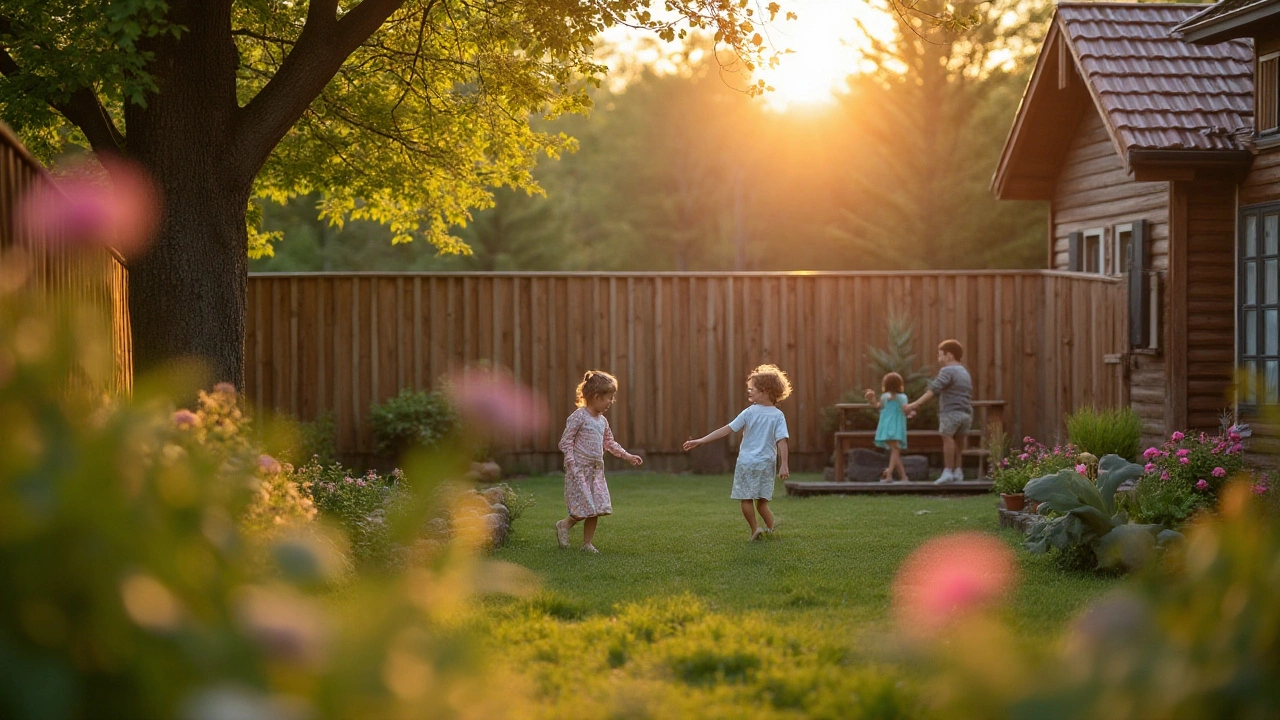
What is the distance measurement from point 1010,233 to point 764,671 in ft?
102

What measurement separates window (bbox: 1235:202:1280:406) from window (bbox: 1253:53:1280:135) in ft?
2.55

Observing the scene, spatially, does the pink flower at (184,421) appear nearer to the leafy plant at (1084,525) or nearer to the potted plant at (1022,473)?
the leafy plant at (1084,525)

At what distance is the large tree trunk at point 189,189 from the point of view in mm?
8781

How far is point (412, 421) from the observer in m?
14.6

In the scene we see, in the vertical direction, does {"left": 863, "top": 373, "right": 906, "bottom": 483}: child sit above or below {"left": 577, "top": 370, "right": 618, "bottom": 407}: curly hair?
below

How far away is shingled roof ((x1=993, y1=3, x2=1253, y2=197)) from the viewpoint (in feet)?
42.7

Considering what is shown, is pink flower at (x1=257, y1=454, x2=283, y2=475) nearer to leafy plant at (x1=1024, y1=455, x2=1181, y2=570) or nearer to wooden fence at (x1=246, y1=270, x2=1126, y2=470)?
leafy plant at (x1=1024, y1=455, x2=1181, y2=570)

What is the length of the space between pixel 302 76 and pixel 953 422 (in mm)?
7841

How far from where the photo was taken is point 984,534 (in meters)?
9.49

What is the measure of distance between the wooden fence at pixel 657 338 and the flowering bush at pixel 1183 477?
19.0ft

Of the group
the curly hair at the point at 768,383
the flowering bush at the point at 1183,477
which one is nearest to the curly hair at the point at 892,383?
the curly hair at the point at 768,383

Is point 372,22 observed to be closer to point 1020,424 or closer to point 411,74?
point 411,74

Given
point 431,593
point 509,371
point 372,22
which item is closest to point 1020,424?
point 509,371

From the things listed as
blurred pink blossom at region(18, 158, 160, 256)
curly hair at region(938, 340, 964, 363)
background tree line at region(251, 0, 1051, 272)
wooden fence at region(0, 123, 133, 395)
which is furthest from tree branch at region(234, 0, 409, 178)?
background tree line at region(251, 0, 1051, 272)
